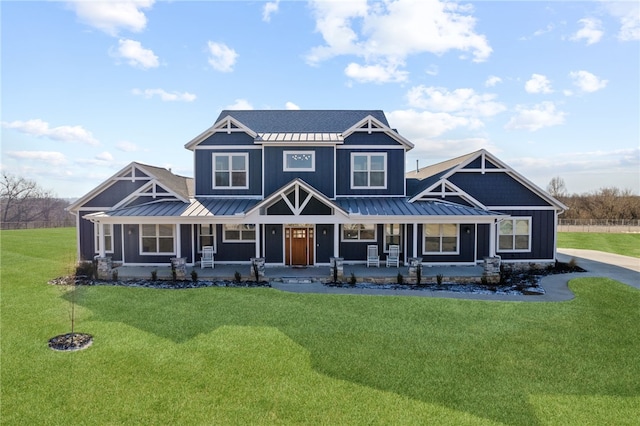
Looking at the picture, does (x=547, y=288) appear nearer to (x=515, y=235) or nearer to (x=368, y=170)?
(x=515, y=235)

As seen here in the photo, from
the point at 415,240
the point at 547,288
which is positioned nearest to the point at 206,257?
the point at 415,240

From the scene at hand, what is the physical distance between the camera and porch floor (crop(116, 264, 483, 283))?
14.0 metres

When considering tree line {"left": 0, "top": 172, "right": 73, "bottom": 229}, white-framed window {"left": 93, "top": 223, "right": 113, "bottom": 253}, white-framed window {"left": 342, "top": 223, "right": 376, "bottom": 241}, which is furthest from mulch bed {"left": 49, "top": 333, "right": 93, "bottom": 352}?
tree line {"left": 0, "top": 172, "right": 73, "bottom": 229}

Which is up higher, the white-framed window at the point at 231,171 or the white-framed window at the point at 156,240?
the white-framed window at the point at 231,171

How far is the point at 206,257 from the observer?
1572cm

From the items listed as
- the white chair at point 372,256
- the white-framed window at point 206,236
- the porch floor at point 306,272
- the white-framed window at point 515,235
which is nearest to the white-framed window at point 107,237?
the porch floor at point 306,272

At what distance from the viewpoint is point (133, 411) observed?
17.7 feet

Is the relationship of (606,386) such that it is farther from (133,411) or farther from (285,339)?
(133,411)

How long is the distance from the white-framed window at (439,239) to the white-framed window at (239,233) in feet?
27.2

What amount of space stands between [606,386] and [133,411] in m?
8.16

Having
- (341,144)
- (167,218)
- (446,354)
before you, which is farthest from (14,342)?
(341,144)

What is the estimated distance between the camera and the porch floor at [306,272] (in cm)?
1401

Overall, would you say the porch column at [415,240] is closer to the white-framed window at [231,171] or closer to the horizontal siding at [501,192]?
the horizontal siding at [501,192]

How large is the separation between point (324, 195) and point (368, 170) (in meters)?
2.87
